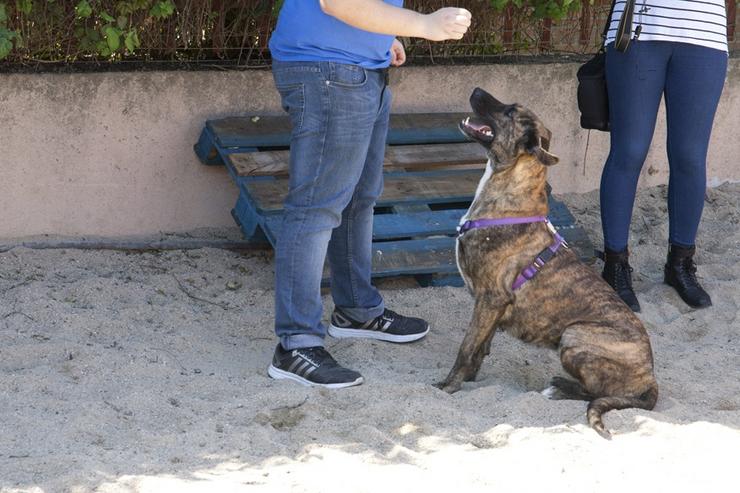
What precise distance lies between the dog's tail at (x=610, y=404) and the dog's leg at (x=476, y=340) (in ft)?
1.84

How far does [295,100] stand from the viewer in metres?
4.12

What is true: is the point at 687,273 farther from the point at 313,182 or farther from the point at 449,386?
the point at 313,182

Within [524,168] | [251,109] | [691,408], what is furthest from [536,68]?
[691,408]

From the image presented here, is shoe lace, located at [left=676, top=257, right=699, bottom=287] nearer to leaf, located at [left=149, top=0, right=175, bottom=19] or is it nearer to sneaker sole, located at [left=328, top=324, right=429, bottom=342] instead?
sneaker sole, located at [left=328, top=324, right=429, bottom=342]

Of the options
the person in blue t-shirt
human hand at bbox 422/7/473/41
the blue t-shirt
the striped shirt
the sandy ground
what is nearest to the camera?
the sandy ground

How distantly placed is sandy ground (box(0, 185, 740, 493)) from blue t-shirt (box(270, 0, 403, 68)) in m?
1.28

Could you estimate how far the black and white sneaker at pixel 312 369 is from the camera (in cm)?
429

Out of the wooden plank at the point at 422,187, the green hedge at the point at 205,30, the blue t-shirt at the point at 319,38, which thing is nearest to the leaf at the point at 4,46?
the green hedge at the point at 205,30

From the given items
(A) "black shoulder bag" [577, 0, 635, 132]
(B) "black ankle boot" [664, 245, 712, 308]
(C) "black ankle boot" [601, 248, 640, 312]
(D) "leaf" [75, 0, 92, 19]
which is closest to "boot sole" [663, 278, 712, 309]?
(B) "black ankle boot" [664, 245, 712, 308]

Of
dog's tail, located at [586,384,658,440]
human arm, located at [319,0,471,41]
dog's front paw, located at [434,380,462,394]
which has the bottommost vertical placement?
dog's front paw, located at [434,380,462,394]

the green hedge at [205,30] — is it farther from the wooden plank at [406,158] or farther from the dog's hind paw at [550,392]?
the dog's hind paw at [550,392]

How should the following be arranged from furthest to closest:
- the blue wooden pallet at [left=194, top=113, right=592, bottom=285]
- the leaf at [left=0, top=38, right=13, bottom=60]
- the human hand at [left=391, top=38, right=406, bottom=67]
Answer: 1. the blue wooden pallet at [left=194, top=113, right=592, bottom=285]
2. the leaf at [left=0, top=38, right=13, bottom=60]
3. the human hand at [left=391, top=38, right=406, bottom=67]

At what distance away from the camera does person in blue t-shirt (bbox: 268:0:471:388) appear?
3.84m

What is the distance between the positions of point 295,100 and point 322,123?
0.14 meters
